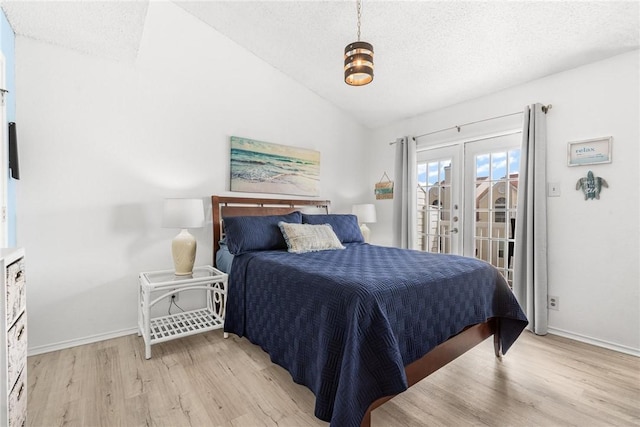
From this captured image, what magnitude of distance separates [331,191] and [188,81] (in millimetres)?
2169

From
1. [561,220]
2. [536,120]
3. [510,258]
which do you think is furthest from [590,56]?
[510,258]

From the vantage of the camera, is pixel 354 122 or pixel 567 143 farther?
pixel 354 122

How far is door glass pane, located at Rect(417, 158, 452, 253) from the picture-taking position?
3721 millimetres

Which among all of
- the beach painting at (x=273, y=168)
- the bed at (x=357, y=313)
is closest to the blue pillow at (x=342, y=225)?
the bed at (x=357, y=313)

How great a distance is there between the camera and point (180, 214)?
2547mm

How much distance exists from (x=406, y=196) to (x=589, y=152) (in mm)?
1818

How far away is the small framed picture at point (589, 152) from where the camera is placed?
2512 mm

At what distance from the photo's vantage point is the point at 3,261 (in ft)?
3.69

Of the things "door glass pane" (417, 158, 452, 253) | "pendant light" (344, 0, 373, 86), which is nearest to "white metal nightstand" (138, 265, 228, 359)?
Result: "pendant light" (344, 0, 373, 86)

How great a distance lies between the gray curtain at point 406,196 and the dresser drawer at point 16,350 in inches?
139

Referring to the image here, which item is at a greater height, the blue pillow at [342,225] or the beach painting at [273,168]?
the beach painting at [273,168]

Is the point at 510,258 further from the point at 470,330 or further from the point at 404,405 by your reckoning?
the point at 404,405

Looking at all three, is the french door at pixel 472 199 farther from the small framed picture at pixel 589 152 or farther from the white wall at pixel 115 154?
the white wall at pixel 115 154

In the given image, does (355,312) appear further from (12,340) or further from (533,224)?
(533,224)
